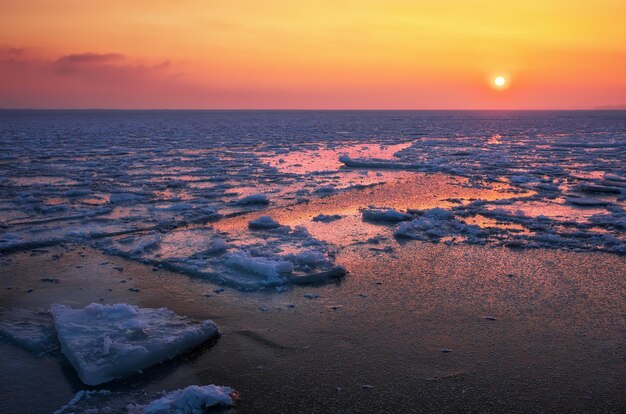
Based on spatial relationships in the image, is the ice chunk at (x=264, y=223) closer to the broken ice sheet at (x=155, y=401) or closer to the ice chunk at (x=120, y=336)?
the ice chunk at (x=120, y=336)

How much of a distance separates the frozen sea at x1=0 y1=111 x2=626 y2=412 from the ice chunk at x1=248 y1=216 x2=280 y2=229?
0.11 ft

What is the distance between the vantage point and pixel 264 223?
22.8 feet

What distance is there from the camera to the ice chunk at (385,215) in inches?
293

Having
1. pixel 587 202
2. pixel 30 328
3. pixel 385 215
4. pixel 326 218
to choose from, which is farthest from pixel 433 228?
pixel 30 328

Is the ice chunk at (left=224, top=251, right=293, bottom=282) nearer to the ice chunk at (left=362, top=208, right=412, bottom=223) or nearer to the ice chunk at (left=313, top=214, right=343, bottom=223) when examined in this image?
the ice chunk at (left=313, top=214, right=343, bottom=223)

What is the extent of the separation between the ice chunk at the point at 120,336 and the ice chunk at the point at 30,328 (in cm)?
9

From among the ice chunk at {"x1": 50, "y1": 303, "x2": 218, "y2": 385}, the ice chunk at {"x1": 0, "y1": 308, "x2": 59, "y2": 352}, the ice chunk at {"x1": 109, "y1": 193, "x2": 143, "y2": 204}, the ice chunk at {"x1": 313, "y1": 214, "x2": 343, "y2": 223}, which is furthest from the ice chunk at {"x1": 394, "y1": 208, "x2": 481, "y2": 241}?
the ice chunk at {"x1": 109, "y1": 193, "x2": 143, "y2": 204}

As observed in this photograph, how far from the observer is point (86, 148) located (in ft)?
65.8

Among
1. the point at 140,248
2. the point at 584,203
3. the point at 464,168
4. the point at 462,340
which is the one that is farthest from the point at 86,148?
the point at 462,340

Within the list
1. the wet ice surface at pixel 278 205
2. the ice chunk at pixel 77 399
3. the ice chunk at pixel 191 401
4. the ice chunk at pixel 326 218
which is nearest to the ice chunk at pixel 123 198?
the wet ice surface at pixel 278 205

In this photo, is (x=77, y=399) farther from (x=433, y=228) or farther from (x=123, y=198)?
(x=123, y=198)

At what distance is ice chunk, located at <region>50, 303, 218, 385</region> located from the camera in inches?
126

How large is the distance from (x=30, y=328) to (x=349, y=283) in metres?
2.70

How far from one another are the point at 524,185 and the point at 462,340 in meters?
8.14
